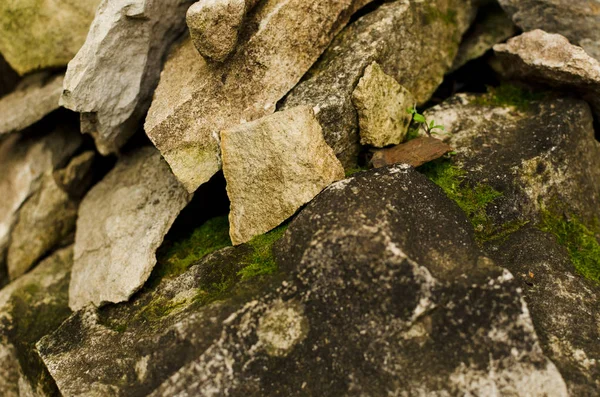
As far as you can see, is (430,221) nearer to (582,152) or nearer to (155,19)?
(582,152)

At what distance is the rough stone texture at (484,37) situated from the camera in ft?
13.8

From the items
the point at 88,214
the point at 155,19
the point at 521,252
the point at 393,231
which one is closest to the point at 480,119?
the point at 521,252

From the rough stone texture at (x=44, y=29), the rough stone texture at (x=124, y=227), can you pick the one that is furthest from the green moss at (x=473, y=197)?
the rough stone texture at (x=44, y=29)

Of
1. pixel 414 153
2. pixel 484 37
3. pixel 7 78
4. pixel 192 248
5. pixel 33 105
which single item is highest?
pixel 7 78

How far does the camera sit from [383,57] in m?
3.47

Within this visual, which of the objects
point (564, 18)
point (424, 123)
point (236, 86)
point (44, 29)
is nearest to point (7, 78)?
point (44, 29)

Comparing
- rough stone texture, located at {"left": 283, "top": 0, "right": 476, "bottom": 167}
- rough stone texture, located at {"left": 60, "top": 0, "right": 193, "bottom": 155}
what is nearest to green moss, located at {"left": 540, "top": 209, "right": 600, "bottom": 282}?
rough stone texture, located at {"left": 283, "top": 0, "right": 476, "bottom": 167}

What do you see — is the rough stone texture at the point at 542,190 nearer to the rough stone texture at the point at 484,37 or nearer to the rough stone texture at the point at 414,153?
the rough stone texture at the point at 414,153

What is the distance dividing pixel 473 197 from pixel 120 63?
2453 millimetres

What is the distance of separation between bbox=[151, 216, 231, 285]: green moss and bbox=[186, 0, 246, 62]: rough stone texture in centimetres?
113

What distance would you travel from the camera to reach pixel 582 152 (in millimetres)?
3471

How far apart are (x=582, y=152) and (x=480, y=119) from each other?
2.25ft

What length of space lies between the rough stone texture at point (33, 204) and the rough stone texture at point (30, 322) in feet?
0.95

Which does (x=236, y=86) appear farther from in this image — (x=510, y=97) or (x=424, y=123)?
(x=510, y=97)
